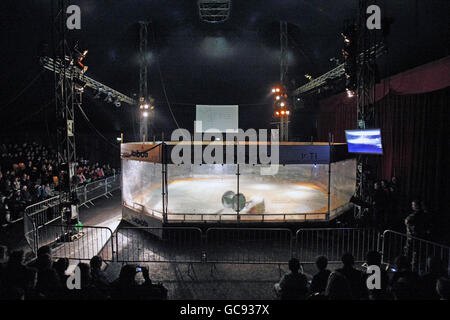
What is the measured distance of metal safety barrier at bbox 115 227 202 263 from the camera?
6.27 m

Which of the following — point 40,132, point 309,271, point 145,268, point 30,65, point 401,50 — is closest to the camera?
point 145,268

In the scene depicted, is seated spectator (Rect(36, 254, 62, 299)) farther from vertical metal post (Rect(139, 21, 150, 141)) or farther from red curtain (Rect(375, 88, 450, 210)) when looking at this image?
red curtain (Rect(375, 88, 450, 210))

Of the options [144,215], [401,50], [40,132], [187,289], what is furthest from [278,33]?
[40,132]

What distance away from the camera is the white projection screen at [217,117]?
18438 mm

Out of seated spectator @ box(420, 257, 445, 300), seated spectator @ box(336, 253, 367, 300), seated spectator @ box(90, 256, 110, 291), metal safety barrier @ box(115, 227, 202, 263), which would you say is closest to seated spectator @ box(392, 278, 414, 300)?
seated spectator @ box(420, 257, 445, 300)

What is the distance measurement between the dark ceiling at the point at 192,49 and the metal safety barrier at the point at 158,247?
5.06 metres

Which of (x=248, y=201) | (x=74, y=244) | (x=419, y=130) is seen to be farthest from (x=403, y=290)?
(x=419, y=130)

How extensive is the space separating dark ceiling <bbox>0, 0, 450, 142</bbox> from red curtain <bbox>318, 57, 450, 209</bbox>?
72cm

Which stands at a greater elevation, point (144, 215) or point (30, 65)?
point (30, 65)

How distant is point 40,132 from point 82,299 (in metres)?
19.9

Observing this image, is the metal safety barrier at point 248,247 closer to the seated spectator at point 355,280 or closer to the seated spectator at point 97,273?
the seated spectator at point 355,280

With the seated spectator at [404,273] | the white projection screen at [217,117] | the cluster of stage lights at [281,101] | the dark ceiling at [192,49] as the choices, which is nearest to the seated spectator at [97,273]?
the seated spectator at [404,273]

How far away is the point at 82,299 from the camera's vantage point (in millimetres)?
3061
